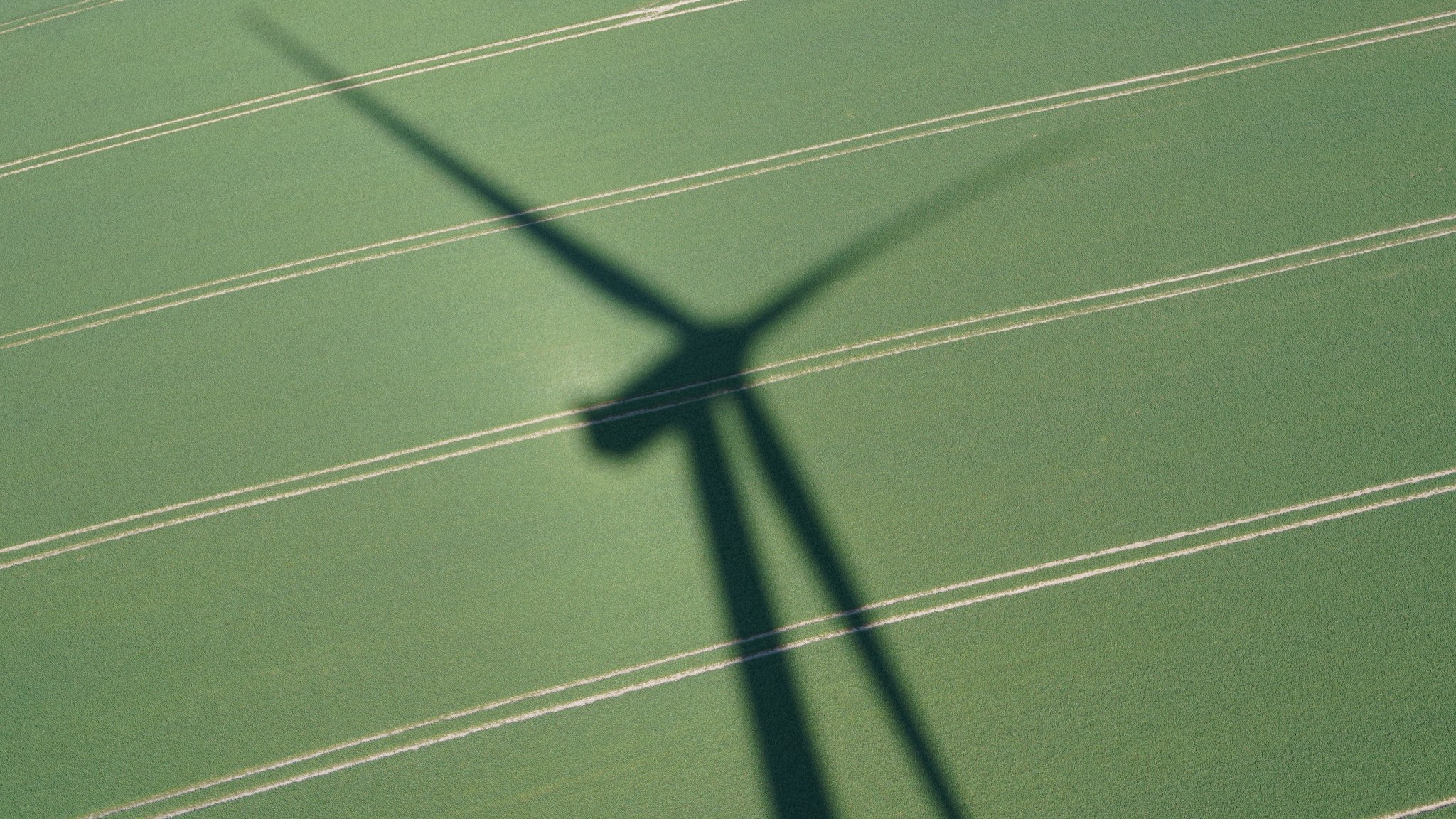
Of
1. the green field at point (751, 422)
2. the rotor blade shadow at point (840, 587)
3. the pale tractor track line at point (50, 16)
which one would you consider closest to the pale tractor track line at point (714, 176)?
the green field at point (751, 422)

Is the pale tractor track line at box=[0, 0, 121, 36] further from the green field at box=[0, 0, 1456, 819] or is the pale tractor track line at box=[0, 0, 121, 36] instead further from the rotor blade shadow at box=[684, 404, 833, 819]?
the rotor blade shadow at box=[684, 404, 833, 819]

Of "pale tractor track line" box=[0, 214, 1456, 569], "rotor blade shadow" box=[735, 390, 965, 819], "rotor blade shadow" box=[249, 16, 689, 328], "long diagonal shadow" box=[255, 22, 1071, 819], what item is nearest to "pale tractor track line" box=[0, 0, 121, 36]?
"rotor blade shadow" box=[249, 16, 689, 328]

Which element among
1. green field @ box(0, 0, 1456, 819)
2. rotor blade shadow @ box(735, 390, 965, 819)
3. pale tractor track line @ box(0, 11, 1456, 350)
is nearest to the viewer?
rotor blade shadow @ box(735, 390, 965, 819)

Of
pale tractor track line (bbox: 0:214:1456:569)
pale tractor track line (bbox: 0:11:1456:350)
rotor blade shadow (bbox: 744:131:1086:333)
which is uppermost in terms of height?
pale tractor track line (bbox: 0:11:1456:350)

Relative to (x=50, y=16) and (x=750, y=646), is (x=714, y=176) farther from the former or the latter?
(x=50, y=16)

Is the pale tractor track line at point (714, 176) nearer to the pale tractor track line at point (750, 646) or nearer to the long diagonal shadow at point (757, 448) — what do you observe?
the long diagonal shadow at point (757, 448)

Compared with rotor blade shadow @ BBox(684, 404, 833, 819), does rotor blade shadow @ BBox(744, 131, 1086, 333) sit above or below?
above
